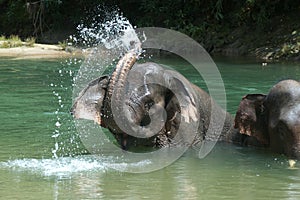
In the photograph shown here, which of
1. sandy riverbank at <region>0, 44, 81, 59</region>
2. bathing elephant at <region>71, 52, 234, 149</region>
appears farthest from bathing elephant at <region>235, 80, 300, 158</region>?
sandy riverbank at <region>0, 44, 81, 59</region>

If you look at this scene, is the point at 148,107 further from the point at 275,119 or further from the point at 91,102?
the point at 275,119

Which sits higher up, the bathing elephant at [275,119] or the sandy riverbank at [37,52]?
the sandy riverbank at [37,52]

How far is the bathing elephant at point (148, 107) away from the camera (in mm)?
7285

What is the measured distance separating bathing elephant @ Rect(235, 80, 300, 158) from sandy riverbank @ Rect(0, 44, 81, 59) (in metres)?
15.3

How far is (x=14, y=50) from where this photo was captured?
24.4m

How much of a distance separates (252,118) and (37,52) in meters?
16.6

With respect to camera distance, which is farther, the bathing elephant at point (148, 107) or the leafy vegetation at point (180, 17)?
the leafy vegetation at point (180, 17)

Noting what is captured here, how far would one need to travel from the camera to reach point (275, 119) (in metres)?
7.69

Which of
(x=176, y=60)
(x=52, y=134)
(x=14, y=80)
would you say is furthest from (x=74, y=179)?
(x=176, y=60)

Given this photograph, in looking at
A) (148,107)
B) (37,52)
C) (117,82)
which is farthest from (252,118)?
(37,52)

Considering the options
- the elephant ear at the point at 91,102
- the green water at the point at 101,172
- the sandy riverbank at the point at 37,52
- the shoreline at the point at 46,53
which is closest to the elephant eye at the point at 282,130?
the green water at the point at 101,172

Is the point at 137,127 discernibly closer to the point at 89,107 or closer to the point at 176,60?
the point at 89,107

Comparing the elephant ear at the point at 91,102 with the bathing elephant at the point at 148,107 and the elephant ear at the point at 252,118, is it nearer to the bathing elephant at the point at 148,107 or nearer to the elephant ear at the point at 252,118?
the bathing elephant at the point at 148,107

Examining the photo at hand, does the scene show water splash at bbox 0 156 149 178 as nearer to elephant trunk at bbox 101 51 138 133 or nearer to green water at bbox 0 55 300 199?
green water at bbox 0 55 300 199
